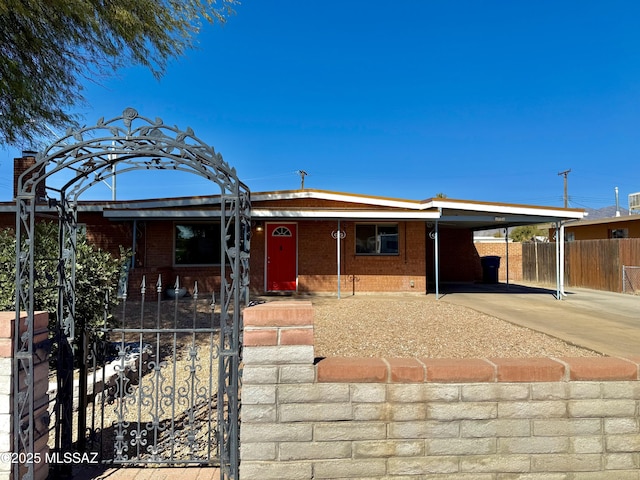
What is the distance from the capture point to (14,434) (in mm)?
2400

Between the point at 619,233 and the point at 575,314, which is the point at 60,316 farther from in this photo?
the point at 619,233

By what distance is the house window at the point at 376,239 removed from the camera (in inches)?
511

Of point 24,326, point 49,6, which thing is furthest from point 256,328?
point 49,6

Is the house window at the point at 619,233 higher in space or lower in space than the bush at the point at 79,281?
higher

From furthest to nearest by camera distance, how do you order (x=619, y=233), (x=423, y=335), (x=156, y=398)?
(x=619, y=233) < (x=423, y=335) < (x=156, y=398)

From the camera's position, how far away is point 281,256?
42.3 ft

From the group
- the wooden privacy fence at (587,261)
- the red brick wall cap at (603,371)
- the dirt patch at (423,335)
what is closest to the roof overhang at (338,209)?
the dirt patch at (423,335)

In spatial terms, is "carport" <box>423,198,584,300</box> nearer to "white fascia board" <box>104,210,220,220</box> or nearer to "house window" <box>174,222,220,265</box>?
"white fascia board" <box>104,210,220,220</box>

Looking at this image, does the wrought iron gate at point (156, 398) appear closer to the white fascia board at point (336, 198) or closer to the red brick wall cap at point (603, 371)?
the red brick wall cap at point (603, 371)

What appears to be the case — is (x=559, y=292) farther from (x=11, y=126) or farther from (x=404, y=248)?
(x=11, y=126)

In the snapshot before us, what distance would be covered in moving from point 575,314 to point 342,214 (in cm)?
645

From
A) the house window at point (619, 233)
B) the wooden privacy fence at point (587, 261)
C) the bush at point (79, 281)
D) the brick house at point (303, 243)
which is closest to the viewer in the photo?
the bush at point (79, 281)

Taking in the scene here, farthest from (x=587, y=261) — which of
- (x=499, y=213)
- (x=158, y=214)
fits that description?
(x=158, y=214)

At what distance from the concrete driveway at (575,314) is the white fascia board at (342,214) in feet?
8.64
